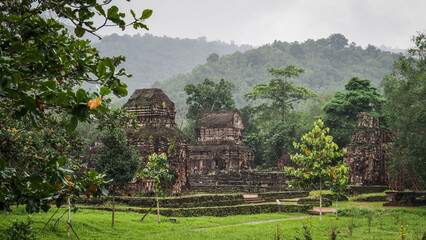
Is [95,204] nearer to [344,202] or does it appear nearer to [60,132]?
[60,132]

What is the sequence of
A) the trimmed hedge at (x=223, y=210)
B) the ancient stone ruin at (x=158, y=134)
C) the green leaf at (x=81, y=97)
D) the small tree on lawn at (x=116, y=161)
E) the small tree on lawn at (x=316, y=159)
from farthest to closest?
1. the ancient stone ruin at (x=158, y=134)
2. the trimmed hedge at (x=223, y=210)
3. the small tree on lawn at (x=316, y=159)
4. the small tree on lawn at (x=116, y=161)
5. the green leaf at (x=81, y=97)

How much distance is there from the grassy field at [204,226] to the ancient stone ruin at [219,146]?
17020 mm

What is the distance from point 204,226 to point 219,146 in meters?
20.1

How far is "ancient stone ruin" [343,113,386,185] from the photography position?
1083 inches

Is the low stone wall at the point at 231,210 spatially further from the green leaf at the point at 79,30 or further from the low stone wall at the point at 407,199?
the green leaf at the point at 79,30

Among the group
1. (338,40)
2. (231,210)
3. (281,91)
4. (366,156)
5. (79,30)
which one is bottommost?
(231,210)

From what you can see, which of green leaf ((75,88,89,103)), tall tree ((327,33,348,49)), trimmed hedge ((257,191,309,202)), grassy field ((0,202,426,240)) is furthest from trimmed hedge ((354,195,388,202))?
tall tree ((327,33,348,49))

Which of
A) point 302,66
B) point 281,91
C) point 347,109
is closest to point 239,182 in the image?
point 347,109

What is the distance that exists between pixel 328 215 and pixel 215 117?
20.1 meters

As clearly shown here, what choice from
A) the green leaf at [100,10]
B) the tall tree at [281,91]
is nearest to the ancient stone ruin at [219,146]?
the tall tree at [281,91]

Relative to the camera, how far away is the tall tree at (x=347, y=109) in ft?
108

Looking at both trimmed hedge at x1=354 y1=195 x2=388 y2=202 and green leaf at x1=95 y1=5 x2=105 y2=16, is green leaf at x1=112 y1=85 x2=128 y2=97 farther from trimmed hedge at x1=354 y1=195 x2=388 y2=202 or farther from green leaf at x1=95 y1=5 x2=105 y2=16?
trimmed hedge at x1=354 y1=195 x2=388 y2=202

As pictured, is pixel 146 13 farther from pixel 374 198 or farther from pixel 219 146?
pixel 219 146

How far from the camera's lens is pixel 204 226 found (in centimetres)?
1496
